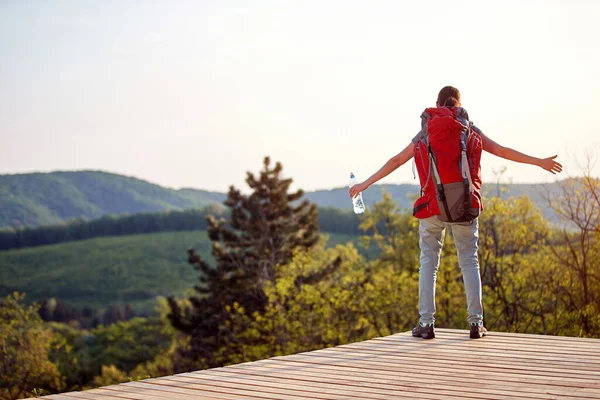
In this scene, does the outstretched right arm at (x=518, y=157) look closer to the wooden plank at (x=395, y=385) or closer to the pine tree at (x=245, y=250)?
the wooden plank at (x=395, y=385)

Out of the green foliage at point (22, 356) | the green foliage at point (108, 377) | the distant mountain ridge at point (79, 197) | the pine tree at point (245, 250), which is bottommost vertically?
the green foliage at point (108, 377)

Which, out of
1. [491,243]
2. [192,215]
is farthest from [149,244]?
[491,243]

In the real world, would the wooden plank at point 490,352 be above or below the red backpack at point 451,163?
below

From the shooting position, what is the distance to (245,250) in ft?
116

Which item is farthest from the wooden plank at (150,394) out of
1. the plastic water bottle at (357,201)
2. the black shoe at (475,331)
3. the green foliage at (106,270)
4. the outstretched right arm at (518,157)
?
the green foliage at (106,270)

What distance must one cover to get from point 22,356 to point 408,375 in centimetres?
4255

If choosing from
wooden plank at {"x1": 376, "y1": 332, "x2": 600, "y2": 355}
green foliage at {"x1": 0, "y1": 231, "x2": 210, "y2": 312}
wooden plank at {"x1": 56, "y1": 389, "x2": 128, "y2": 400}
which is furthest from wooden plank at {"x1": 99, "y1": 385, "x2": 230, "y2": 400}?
green foliage at {"x1": 0, "y1": 231, "x2": 210, "y2": 312}

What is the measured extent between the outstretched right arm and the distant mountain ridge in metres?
116

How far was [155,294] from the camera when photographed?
83.5 m

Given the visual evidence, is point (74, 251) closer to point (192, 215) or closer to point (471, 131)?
point (192, 215)

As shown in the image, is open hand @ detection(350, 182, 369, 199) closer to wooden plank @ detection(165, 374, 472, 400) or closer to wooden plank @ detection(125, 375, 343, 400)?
wooden plank @ detection(165, 374, 472, 400)

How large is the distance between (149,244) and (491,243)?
8530 centimetres

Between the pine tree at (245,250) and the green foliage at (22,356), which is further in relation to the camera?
the green foliage at (22,356)

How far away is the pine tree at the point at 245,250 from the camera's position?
3244cm
